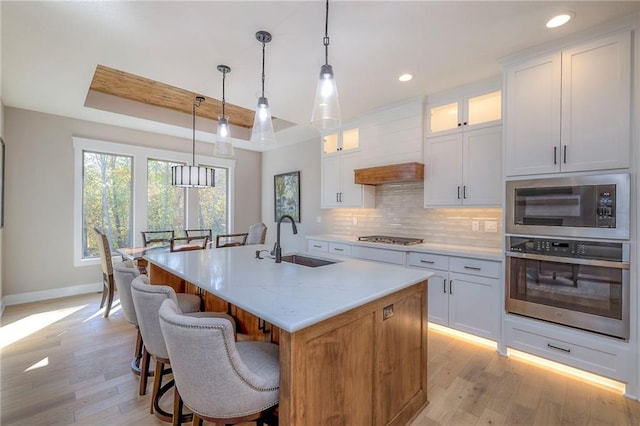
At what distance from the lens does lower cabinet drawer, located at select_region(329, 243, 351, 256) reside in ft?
12.6

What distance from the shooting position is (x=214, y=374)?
41.4 inches

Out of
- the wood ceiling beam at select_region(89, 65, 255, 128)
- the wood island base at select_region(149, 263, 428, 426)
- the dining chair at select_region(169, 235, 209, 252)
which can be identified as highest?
the wood ceiling beam at select_region(89, 65, 255, 128)

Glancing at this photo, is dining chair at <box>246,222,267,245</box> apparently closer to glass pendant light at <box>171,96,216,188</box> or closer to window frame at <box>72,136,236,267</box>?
glass pendant light at <box>171,96,216,188</box>

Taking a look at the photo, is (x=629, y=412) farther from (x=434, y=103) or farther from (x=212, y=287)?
(x=434, y=103)

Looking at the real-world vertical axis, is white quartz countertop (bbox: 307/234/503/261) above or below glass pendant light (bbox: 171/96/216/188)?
below

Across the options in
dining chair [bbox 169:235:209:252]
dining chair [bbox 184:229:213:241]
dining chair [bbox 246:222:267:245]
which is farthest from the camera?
dining chair [bbox 184:229:213:241]

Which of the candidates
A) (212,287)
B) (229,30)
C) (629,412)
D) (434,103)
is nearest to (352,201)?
(434,103)

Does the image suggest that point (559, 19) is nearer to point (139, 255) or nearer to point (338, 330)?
point (338, 330)

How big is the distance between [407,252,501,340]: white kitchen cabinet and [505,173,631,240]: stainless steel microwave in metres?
0.49

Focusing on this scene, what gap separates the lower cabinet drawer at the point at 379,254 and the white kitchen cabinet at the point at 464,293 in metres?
0.13

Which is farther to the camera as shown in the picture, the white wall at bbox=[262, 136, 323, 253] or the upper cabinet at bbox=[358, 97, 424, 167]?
the white wall at bbox=[262, 136, 323, 253]

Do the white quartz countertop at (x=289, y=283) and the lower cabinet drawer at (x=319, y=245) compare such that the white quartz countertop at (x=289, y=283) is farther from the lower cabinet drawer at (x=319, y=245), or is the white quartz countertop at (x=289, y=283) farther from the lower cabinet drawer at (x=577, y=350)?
the lower cabinet drawer at (x=319, y=245)

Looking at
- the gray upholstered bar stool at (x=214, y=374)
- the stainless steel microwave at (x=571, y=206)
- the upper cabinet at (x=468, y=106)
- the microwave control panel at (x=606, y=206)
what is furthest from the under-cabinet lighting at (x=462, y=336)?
the gray upholstered bar stool at (x=214, y=374)

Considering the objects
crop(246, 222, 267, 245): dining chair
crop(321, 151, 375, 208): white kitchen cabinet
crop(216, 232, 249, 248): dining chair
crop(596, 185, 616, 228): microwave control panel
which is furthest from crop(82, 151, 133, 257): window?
crop(596, 185, 616, 228): microwave control panel
